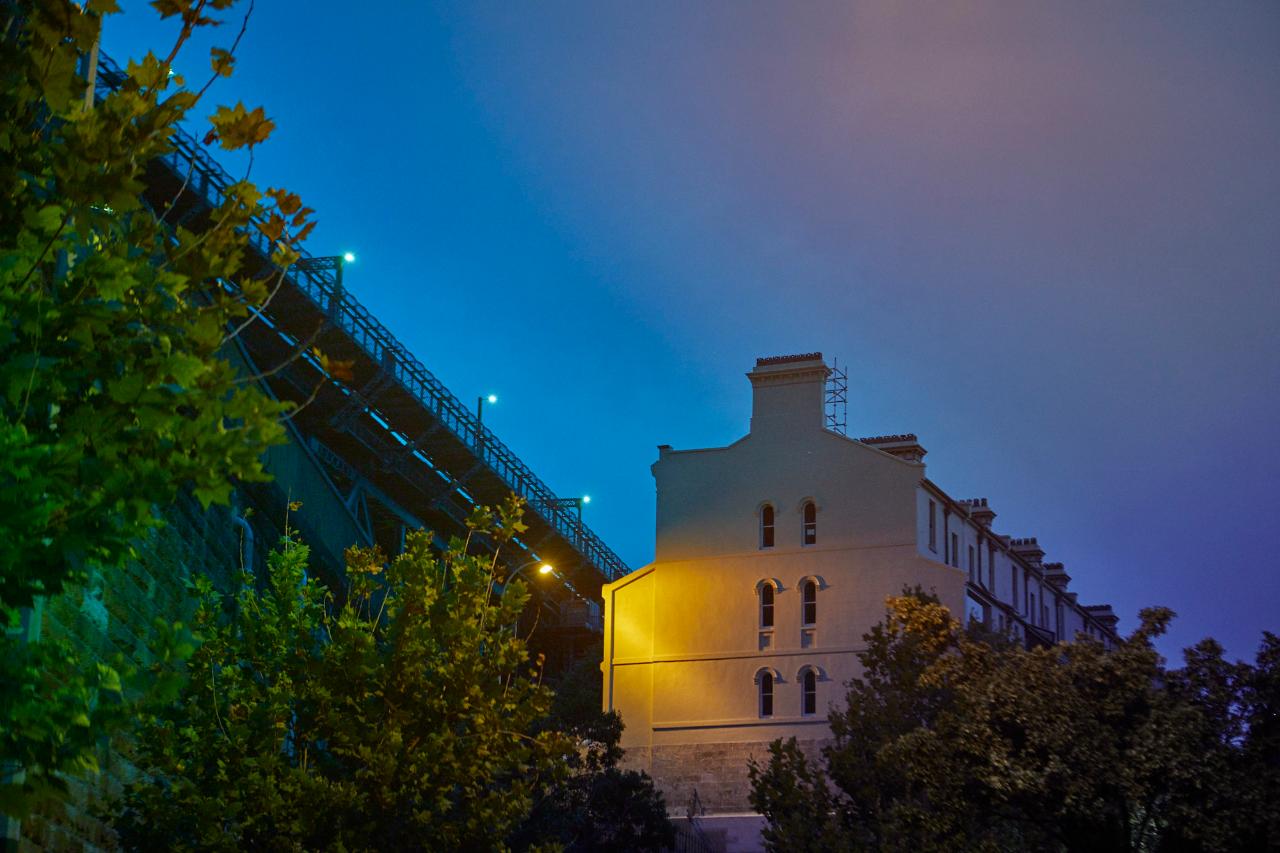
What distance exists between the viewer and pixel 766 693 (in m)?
64.4

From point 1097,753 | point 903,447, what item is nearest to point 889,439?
point 903,447

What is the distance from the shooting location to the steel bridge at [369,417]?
50.7m

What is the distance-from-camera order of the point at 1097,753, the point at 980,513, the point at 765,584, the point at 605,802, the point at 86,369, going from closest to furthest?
1. the point at 86,369
2. the point at 1097,753
3. the point at 605,802
4. the point at 765,584
5. the point at 980,513

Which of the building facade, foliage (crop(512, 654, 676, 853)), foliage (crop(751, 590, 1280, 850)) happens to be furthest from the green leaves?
the building facade

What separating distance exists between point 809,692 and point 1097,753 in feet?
117

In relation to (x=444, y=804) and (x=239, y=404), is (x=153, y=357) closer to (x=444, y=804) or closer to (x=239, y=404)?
(x=239, y=404)

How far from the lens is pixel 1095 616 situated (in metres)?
92.3

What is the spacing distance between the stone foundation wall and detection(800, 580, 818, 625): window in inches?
195

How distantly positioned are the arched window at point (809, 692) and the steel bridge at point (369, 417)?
45.1 feet

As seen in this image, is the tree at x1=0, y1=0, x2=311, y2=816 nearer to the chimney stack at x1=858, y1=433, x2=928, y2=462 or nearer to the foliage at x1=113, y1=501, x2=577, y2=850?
the foliage at x1=113, y1=501, x2=577, y2=850

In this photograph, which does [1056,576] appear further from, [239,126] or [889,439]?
[239,126]

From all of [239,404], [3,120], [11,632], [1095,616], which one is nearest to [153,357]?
[239,404]

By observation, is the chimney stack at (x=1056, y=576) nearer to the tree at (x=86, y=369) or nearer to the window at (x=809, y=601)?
the window at (x=809, y=601)

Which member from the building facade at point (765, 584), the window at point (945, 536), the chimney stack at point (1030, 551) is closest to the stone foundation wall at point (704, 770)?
the building facade at point (765, 584)
